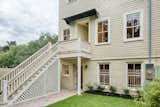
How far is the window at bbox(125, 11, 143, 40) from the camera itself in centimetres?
1063

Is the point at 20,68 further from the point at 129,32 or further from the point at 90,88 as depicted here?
the point at 129,32

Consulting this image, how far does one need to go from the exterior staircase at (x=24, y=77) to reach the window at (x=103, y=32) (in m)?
3.73

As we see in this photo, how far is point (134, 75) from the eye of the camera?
420 inches

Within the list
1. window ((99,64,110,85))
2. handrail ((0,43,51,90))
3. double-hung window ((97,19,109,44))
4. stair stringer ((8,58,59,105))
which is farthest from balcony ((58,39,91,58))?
window ((99,64,110,85))

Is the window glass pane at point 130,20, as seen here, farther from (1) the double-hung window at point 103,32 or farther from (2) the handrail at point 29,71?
(2) the handrail at point 29,71

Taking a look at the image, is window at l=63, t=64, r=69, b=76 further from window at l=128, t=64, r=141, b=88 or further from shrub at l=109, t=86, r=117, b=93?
window at l=128, t=64, r=141, b=88

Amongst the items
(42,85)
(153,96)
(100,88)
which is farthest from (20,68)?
(153,96)

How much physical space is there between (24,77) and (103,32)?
656 cm

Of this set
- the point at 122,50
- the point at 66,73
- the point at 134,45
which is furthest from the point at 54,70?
the point at 134,45

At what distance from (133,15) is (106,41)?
265 cm

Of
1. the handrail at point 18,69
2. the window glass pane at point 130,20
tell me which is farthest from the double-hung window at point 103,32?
the handrail at point 18,69

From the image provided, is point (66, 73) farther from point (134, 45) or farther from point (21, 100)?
point (134, 45)

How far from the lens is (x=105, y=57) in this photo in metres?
12.0

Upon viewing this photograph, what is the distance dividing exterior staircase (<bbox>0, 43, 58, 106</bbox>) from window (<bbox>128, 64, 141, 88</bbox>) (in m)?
5.68
